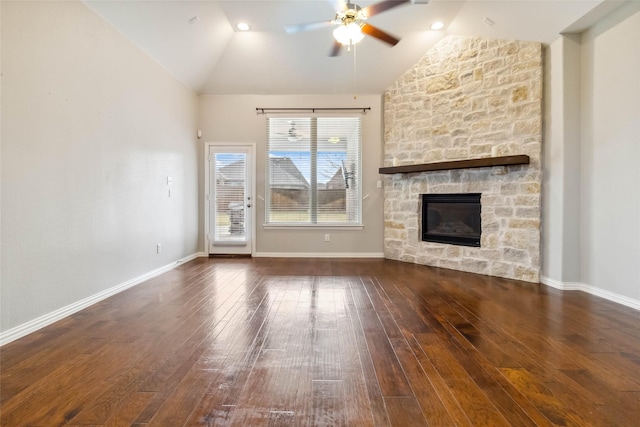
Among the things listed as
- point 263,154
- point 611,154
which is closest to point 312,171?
point 263,154

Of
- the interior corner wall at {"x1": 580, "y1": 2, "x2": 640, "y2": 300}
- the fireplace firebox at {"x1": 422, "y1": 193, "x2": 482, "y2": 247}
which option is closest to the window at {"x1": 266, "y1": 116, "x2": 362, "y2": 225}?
the fireplace firebox at {"x1": 422, "y1": 193, "x2": 482, "y2": 247}

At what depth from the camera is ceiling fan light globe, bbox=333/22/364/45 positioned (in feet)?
8.88

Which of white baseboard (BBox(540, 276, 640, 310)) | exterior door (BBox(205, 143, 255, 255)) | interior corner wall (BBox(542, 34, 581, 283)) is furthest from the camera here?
exterior door (BBox(205, 143, 255, 255))

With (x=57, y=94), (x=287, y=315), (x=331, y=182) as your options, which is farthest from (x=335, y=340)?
(x=331, y=182)

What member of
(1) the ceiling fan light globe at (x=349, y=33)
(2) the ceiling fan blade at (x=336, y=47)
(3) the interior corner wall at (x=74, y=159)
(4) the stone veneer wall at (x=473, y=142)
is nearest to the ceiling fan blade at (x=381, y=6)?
(1) the ceiling fan light globe at (x=349, y=33)

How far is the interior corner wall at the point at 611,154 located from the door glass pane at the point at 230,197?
481 cm

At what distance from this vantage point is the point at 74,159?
271 cm

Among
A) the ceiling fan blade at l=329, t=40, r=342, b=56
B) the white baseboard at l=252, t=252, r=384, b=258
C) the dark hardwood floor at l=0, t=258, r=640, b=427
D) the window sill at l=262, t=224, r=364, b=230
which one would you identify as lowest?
the dark hardwood floor at l=0, t=258, r=640, b=427

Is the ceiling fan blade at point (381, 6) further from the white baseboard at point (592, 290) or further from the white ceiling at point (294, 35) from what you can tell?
the white baseboard at point (592, 290)

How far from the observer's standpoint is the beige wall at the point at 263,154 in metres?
5.34

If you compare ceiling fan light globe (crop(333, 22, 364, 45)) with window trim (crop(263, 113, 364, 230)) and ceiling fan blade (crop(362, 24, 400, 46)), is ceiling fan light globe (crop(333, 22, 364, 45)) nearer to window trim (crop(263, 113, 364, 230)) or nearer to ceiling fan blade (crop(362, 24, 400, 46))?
ceiling fan blade (crop(362, 24, 400, 46))

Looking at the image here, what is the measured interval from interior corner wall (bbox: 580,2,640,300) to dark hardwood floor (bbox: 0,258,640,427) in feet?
1.31

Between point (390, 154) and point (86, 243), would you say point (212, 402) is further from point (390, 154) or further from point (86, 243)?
point (390, 154)

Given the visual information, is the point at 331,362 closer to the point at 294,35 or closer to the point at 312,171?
the point at 312,171
